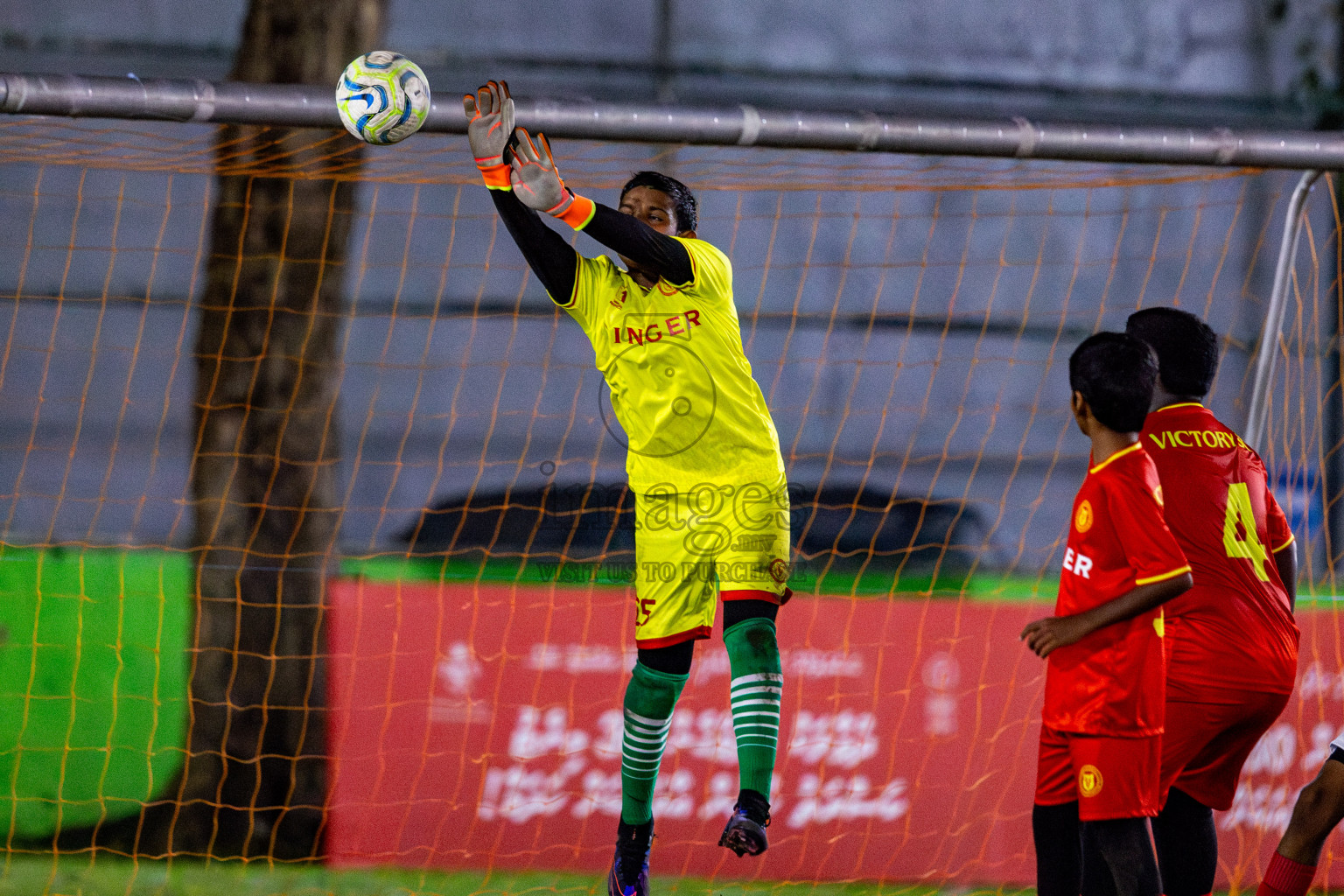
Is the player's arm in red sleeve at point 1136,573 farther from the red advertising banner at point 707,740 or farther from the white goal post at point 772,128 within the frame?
the red advertising banner at point 707,740

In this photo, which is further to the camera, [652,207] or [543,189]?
[652,207]

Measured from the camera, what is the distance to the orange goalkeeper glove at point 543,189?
2855 mm

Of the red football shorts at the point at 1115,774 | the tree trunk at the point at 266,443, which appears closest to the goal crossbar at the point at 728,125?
the tree trunk at the point at 266,443

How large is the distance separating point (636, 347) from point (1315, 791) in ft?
6.45

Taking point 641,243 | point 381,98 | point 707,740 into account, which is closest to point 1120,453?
point 641,243

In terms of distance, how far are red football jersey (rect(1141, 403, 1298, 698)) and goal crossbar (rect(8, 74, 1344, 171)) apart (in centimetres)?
124

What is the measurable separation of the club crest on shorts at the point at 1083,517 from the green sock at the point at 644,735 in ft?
3.67

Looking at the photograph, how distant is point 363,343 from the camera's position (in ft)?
28.8

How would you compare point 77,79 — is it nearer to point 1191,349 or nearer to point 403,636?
point 403,636

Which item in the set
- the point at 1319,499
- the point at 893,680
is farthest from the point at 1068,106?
the point at 893,680

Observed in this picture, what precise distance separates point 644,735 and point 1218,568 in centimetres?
146

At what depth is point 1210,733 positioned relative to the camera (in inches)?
110

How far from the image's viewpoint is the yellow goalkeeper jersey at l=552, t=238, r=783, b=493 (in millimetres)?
3209

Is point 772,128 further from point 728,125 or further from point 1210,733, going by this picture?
point 1210,733
